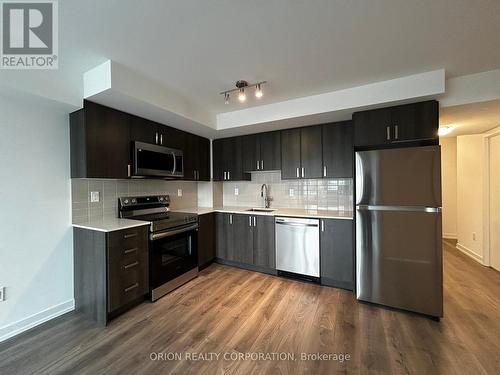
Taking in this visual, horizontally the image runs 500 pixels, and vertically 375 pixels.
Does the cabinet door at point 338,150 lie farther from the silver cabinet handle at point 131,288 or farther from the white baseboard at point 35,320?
the white baseboard at point 35,320

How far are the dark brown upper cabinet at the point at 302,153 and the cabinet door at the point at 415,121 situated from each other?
95 cm

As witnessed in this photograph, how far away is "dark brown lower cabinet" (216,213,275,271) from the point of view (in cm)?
317

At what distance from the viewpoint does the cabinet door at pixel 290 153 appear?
3.23m

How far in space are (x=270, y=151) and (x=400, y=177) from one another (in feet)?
5.85

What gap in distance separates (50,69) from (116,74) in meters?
0.57

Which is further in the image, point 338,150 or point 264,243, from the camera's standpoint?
point 264,243

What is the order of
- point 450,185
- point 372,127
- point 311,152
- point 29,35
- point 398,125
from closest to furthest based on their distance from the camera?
1. point 29,35
2. point 398,125
3. point 372,127
4. point 311,152
5. point 450,185

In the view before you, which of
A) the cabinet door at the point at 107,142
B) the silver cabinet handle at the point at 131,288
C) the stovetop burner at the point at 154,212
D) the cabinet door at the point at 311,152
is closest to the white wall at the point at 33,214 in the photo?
the cabinet door at the point at 107,142

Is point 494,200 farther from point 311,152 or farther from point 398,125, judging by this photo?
point 311,152

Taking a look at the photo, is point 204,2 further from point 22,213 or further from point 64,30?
point 22,213

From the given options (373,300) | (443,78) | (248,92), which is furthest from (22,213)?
(443,78)

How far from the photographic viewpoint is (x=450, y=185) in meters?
5.09

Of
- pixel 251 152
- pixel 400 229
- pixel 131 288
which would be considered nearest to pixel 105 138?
pixel 131 288

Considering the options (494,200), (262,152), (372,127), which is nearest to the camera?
(372,127)
